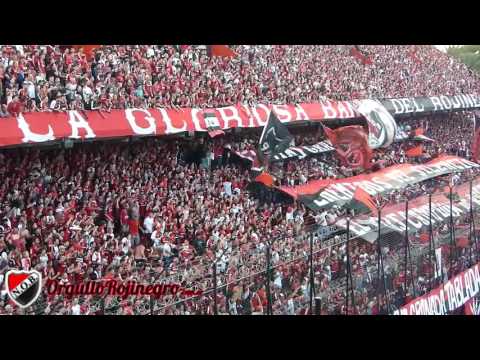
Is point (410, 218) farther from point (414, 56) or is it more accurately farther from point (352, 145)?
point (414, 56)

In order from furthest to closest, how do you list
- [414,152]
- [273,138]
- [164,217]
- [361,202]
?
1. [414,152]
2. [273,138]
3. [361,202]
4. [164,217]

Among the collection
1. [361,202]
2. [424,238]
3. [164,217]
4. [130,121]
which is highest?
[130,121]

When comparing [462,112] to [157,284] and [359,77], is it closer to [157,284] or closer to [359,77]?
[359,77]

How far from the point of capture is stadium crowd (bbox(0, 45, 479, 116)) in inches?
504

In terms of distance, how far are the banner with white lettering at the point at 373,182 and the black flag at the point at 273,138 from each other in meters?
0.87

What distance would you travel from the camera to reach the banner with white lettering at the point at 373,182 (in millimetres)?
16531

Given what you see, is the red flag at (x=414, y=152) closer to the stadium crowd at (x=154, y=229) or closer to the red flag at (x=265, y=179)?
the stadium crowd at (x=154, y=229)

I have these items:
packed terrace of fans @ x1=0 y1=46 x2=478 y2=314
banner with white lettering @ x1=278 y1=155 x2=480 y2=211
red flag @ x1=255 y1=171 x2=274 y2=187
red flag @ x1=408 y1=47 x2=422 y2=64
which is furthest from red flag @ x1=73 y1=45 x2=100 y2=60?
red flag @ x1=408 y1=47 x2=422 y2=64

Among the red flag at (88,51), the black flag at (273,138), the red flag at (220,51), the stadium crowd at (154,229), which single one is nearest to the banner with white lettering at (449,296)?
the stadium crowd at (154,229)

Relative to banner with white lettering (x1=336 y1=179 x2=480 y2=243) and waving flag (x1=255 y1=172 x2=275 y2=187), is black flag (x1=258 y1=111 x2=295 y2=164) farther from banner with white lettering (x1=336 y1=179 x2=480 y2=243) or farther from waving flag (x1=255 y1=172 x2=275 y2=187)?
banner with white lettering (x1=336 y1=179 x2=480 y2=243)

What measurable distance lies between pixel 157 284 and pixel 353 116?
11.7m

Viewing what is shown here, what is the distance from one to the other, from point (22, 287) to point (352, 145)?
10.8m

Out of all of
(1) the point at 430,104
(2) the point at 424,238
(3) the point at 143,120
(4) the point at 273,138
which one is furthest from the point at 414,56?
(3) the point at 143,120

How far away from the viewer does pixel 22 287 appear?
Result: 10.2 metres
